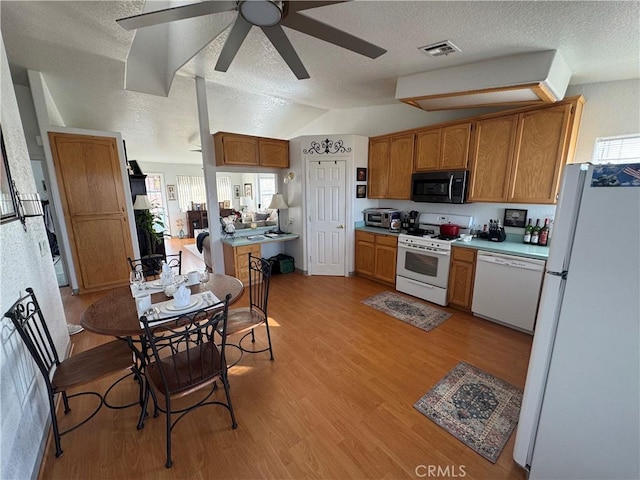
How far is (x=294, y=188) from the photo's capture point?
184 inches

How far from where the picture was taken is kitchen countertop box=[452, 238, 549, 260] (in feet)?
8.86

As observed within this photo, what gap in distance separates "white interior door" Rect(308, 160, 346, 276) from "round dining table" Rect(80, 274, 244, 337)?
2390 mm

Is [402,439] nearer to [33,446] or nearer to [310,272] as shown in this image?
[33,446]

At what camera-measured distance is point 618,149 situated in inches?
104

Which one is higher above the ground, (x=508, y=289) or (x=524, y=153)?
(x=524, y=153)

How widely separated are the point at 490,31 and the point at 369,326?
292 cm

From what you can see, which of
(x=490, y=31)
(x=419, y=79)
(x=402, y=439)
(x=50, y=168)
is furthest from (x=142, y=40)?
(x=402, y=439)

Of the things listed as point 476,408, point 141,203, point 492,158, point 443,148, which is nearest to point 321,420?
point 476,408

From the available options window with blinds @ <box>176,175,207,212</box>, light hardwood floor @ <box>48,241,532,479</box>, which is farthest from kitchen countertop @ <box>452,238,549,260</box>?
window with blinds @ <box>176,175,207,212</box>

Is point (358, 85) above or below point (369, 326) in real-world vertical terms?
above

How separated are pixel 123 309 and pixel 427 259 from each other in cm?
332

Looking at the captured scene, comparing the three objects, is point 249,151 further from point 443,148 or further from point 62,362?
point 62,362

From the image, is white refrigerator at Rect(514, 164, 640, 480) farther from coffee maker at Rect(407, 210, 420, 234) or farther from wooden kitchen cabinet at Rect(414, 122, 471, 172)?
coffee maker at Rect(407, 210, 420, 234)

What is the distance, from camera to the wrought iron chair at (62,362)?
1.47 meters
